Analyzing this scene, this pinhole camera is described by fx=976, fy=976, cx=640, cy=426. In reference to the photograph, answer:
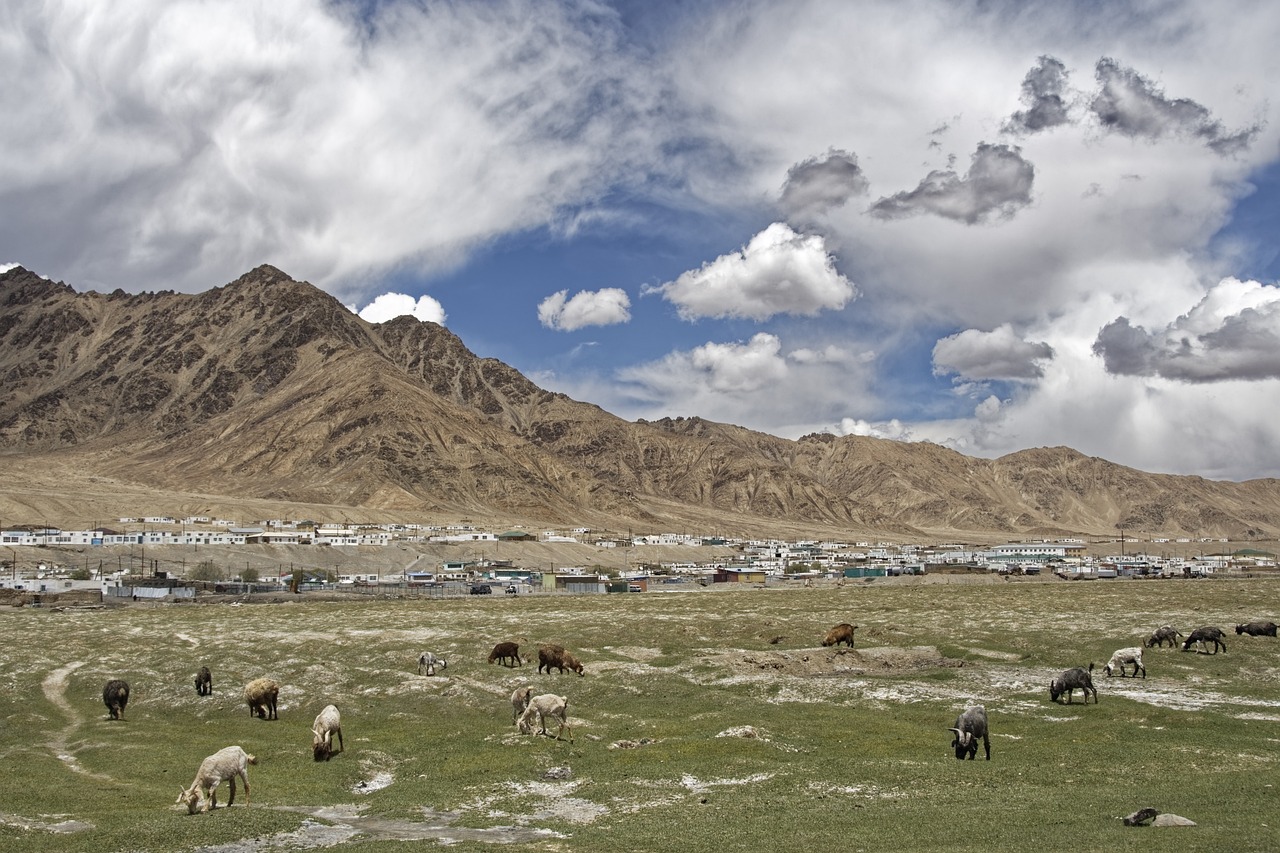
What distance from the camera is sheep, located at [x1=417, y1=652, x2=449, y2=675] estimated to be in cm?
4453

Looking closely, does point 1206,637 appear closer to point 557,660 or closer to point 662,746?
point 557,660

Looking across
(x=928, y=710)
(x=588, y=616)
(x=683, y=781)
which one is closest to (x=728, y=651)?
(x=928, y=710)

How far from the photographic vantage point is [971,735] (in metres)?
27.7

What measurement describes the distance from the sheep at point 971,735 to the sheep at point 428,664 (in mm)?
24889

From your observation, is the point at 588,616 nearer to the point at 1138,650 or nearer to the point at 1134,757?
the point at 1138,650

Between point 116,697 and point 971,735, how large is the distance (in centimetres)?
3052

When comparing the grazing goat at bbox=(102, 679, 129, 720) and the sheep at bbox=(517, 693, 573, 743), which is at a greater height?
the sheep at bbox=(517, 693, 573, 743)

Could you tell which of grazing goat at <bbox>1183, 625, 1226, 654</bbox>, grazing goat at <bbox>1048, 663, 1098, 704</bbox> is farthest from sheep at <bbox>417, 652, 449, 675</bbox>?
grazing goat at <bbox>1183, 625, 1226, 654</bbox>

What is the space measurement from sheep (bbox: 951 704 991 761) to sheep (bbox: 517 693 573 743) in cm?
1184

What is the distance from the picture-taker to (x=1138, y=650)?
43688 mm

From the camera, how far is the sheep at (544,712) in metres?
31.6

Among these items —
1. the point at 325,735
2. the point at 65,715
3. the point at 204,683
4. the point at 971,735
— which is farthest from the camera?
the point at 204,683

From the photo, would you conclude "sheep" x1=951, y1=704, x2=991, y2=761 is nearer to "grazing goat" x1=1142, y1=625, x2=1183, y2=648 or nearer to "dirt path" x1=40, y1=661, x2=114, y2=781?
"dirt path" x1=40, y1=661, x2=114, y2=781

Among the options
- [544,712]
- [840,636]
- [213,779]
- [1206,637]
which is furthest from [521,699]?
[1206,637]
